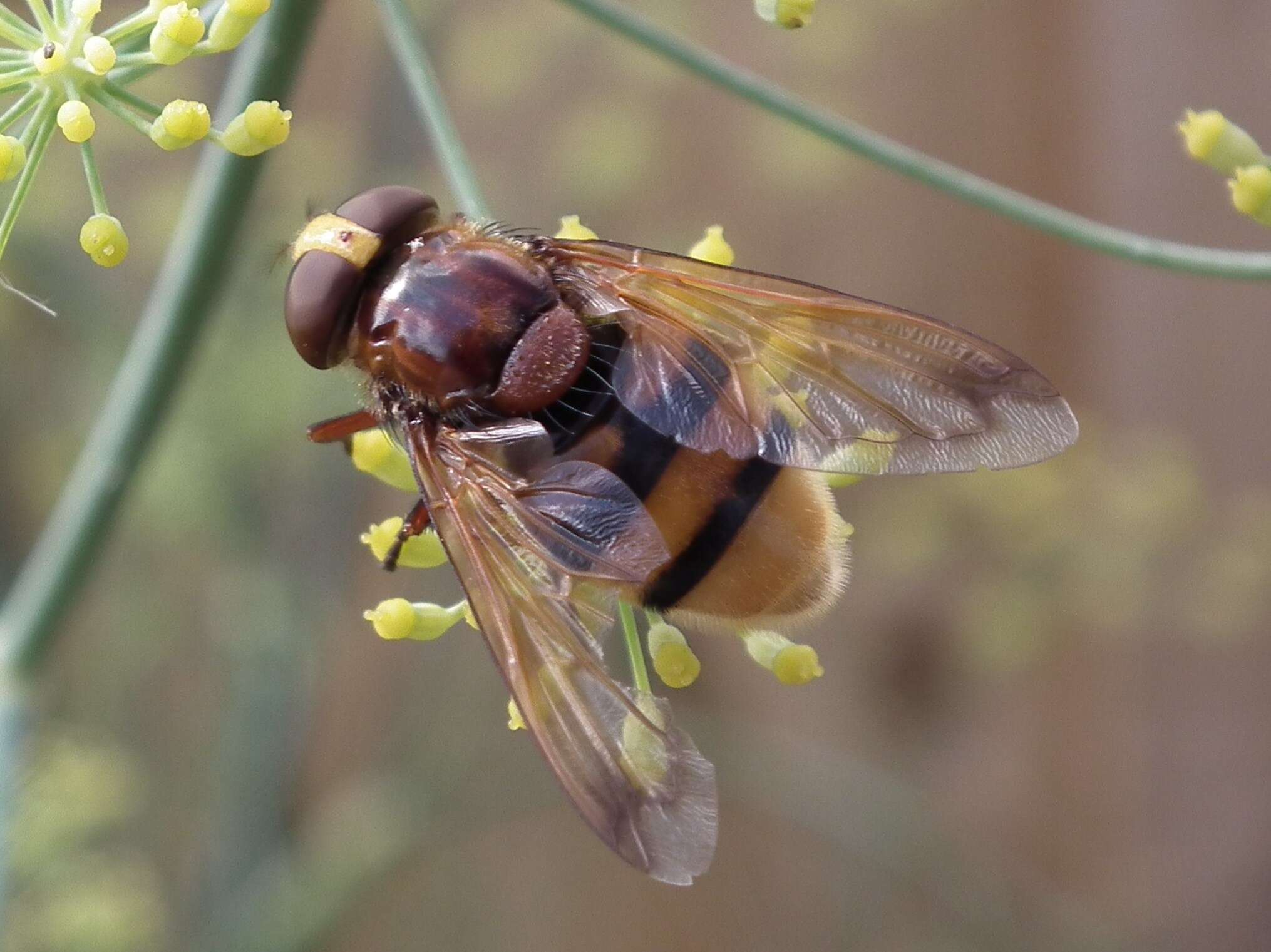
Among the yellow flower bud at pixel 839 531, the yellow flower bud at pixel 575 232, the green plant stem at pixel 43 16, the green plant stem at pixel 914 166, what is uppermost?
the green plant stem at pixel 914 166

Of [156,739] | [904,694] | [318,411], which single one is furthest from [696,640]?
[156,739]

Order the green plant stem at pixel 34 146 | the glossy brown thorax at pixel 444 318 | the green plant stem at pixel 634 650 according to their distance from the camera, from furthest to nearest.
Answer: the glossy brown thorax at pixel 444 318 < the green plant stem at pixel 634 650 < the green plant stem at pixel 34 146

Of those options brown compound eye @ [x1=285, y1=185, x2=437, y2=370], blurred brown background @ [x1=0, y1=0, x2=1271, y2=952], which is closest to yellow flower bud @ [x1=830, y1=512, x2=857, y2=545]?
brown compound eye @ [x1=285, y1=185, x2=437, y2=370]

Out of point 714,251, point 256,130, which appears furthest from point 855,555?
point 256,130

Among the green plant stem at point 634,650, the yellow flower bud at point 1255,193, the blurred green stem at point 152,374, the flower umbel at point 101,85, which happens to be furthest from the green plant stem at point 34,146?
the yellow flower bud at point 1255,193

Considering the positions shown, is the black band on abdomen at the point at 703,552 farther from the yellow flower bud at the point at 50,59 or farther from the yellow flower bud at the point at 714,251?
the yellow flower bud at the point at 50,59
